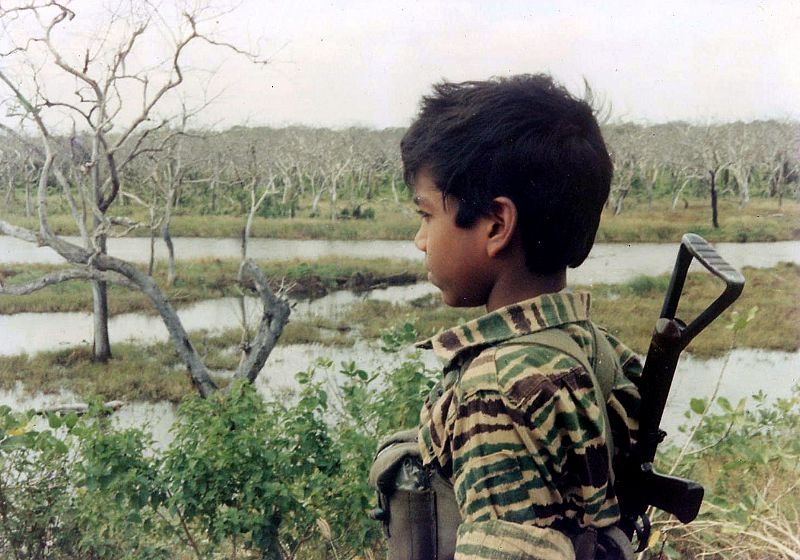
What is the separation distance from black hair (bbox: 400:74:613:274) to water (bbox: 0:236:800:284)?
4562mm

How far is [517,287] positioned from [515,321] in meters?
0.09

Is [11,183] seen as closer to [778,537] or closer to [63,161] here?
[63,161]

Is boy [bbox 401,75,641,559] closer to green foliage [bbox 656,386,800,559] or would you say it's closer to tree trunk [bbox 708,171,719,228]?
green foliage [bbox 656,386,800,559]

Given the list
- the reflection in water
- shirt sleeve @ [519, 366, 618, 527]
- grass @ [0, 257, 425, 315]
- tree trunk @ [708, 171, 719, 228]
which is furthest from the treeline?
shirt sleeve @ [519, 366, 618, 527]

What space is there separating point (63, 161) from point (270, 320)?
7.58ft

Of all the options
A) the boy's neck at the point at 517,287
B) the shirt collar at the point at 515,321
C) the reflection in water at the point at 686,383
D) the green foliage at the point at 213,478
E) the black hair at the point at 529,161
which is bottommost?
the reflection in water at the point at 686,383

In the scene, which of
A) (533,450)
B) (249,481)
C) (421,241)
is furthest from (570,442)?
(249,481)

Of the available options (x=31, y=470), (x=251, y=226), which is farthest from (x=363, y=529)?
(x=251, y=226)

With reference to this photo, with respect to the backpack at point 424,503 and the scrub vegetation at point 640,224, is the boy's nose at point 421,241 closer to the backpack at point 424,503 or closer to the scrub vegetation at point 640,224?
the backpack at point 424,503

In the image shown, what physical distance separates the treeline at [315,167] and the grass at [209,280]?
479 mm

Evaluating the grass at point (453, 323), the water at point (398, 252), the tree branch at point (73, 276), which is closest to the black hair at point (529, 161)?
the grass at point (453, 323)

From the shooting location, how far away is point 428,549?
120cm

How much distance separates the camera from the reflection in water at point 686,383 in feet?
16.1

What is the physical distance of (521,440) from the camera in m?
0.99
